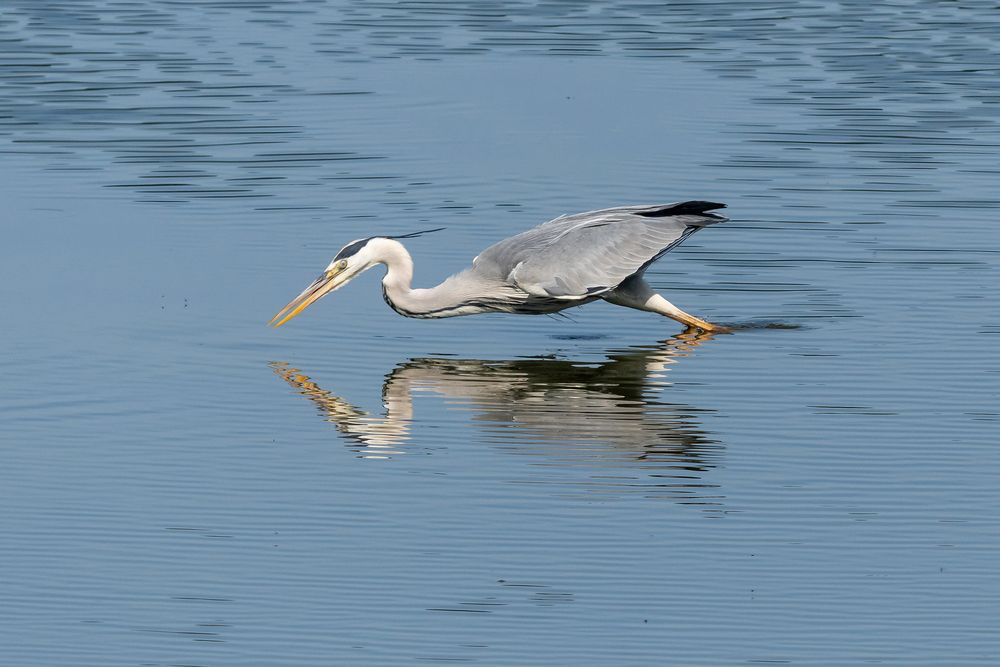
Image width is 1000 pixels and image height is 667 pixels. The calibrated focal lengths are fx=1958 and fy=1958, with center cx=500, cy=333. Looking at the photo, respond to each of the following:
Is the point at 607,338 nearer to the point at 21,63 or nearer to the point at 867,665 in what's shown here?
the point at 867,665

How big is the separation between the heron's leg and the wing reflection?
11 cm

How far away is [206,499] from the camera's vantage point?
32.7ft

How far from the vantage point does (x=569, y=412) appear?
11.6 m

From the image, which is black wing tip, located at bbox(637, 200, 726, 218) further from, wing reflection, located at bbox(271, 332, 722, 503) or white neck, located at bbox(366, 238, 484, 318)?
white neck, located at bbox(366, 238, 484, 318)

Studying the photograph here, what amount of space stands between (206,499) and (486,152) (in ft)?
30.2

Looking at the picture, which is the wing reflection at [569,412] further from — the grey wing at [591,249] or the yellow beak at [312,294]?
the yellow beak at [312,294]

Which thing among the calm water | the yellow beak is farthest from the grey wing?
the yellow beak

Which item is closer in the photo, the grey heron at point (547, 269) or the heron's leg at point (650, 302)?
the grey heron at point (547, 269)

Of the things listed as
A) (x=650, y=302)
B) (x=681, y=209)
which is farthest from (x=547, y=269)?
(x=681, y=209)

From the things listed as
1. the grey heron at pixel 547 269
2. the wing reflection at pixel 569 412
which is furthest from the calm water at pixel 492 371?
the grey heron at pixel 547 269

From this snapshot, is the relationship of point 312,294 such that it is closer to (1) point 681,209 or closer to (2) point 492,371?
(2) point 492,371

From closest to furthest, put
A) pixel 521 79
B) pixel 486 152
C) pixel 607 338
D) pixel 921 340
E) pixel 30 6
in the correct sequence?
pixel 921 340, pixel 607 338, pixel 486 152, pixel 521 79, pixel 30 6

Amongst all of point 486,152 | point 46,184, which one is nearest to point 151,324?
point 46,184

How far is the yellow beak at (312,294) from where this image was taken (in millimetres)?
13281
